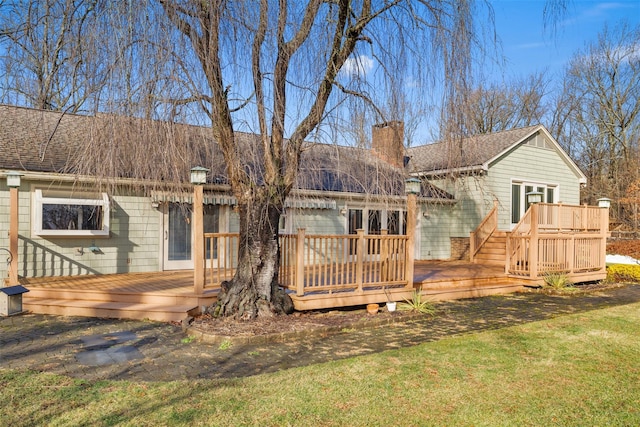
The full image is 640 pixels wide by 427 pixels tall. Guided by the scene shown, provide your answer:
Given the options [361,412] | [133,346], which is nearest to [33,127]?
A: [133,346]

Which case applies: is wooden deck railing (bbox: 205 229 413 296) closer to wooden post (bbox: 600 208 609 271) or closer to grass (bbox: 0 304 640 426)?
grass (bbox: 0 304 640 426)

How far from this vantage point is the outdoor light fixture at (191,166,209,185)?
6672 millimetres

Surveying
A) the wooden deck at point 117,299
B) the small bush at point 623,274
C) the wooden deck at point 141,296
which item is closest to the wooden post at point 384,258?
the wooden deck at point 141,296

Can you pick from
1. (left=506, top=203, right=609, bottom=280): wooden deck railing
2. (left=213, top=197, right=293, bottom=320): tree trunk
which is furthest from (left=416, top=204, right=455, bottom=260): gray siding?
(left=213, top=197, right=293, bottom=320): tree trunk

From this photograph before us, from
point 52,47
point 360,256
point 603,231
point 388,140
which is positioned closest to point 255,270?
point 360,256

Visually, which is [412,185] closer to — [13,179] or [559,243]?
[559,243]

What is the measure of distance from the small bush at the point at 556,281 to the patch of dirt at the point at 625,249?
7.18 metres

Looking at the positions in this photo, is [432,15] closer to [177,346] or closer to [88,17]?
[88,17]

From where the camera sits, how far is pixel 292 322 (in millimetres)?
6770

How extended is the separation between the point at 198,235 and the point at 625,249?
15.8 metres

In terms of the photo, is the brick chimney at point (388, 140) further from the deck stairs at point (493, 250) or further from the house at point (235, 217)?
the deck stairs at point (493, 250)

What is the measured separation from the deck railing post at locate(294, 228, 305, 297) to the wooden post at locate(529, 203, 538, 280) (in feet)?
20.0

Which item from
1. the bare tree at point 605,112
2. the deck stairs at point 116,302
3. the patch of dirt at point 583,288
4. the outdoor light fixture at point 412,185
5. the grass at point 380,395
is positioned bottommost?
the patch of dirt at point 583,288

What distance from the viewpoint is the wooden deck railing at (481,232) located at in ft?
48.0
